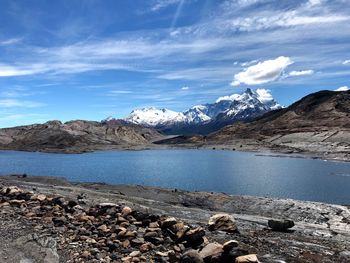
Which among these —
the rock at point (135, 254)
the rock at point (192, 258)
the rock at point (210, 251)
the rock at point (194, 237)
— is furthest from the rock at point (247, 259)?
the rock at point (135, 254)

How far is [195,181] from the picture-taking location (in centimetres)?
8856

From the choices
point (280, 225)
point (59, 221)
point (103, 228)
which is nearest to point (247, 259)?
point (103, 228)

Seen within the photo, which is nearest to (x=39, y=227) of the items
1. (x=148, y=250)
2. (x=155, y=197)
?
(x=148, y=250)

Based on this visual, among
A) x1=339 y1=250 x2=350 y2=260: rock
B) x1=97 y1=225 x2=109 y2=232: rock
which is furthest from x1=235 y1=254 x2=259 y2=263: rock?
x1=97 y1=225 x2=109 y2=232: rock

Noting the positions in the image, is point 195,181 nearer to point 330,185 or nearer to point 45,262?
point 330,185

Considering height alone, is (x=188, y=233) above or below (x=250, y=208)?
above

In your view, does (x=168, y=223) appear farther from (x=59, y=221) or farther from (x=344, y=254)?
(x=344, y=254)

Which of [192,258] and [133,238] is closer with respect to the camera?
[192,258]

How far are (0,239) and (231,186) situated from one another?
60.7 m

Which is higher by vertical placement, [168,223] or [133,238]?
[168,223]

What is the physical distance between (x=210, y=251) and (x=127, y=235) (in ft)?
17.2

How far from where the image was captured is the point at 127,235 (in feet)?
73.3

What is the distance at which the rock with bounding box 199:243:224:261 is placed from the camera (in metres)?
18.9

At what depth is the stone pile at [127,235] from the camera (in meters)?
19.3
